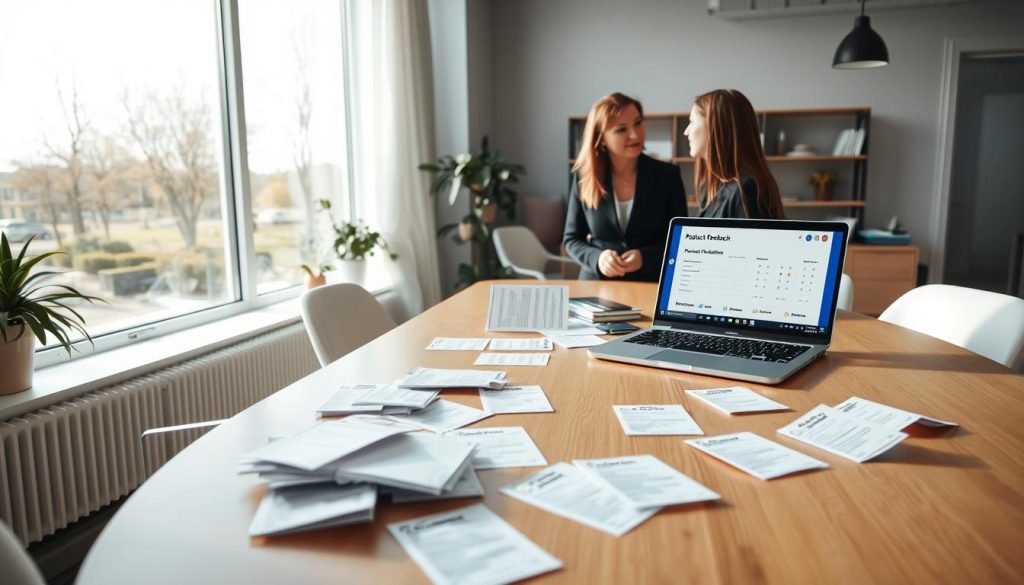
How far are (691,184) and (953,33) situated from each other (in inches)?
82.9

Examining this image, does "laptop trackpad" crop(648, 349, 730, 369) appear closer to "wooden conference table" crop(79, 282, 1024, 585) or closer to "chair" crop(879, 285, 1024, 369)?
"wooden conference table" crop(79, 282, 1024, 585)

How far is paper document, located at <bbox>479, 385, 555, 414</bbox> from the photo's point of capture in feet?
4.03

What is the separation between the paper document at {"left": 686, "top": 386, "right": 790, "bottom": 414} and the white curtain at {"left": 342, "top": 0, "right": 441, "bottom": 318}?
10.7 ft

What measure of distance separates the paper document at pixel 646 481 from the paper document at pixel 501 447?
0.07 meters

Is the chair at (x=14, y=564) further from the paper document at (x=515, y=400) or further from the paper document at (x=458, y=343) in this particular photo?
the paper document at (x=458, y=343)

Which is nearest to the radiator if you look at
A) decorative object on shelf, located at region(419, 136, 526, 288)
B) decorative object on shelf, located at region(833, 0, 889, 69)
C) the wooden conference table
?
the wooden conference table

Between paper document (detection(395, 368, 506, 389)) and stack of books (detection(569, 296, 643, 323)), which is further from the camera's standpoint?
stack of books (detection(569, 296, 643, 323))

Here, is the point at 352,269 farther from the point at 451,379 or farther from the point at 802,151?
the point at 802,151

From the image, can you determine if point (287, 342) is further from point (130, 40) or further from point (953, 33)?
point (953, 33)

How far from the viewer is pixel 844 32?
527cm

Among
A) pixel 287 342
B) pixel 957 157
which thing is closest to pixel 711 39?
pixel 957 157

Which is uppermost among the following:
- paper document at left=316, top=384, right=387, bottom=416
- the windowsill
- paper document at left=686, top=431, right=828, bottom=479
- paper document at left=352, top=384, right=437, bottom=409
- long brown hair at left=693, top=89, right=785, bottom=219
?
long brown hair at left=693, top=89, right=785, bottom=219

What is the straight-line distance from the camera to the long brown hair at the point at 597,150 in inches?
108

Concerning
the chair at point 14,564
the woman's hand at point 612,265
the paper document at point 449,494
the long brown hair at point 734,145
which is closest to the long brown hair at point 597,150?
the woman's hand at point 612,265
